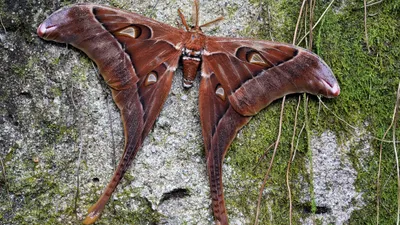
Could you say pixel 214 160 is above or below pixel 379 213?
above

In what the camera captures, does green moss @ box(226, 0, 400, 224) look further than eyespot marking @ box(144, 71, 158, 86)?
Yes

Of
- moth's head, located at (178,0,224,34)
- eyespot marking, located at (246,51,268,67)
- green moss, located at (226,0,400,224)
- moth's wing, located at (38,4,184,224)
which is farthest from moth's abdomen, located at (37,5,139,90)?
green moss, located at (226,0,400,224)

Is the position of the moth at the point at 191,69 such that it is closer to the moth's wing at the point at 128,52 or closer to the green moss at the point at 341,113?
the moth's wing at the point at 128,52

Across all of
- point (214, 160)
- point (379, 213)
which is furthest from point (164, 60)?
point (379, 213)

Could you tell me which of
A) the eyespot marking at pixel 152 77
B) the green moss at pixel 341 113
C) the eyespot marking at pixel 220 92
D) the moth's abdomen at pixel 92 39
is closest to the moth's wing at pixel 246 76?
the eyespot marking at pixel 220 92

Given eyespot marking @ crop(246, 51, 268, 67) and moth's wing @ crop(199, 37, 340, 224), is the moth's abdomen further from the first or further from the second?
eyespot marking @ crop(246, 51, 268, 67)

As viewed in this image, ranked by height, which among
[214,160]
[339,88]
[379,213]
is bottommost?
[379,213]

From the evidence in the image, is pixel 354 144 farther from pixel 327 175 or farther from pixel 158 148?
pixel 158 148
